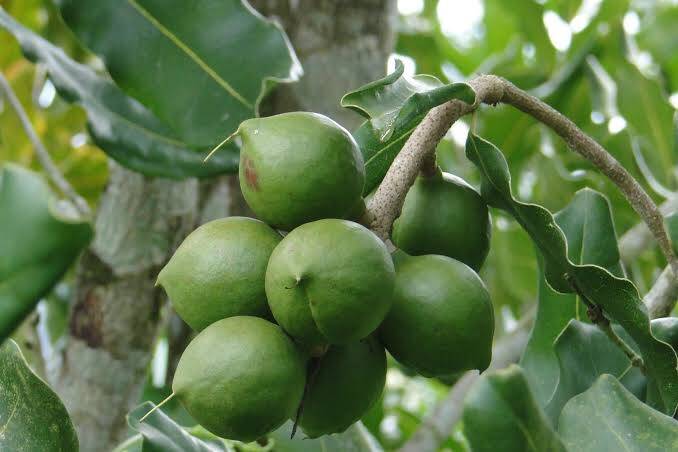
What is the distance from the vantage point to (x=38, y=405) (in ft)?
3.04

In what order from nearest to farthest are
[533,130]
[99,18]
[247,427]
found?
[247,427] → [99,18] → [533,130]

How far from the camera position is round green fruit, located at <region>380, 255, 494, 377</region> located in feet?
2.55

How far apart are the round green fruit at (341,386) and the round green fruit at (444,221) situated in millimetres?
143

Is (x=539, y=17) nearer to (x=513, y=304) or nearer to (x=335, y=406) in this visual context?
(x=513, y=304)

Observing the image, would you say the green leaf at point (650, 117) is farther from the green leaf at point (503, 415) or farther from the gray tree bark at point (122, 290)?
the green leaf at point (503, 415)

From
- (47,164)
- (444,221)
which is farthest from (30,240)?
(47,164)

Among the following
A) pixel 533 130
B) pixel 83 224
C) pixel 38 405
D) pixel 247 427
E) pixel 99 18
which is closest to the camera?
pixel 83 224

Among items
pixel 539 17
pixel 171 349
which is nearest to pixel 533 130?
pixel 539 17

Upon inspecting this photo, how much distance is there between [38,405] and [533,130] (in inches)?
62.0

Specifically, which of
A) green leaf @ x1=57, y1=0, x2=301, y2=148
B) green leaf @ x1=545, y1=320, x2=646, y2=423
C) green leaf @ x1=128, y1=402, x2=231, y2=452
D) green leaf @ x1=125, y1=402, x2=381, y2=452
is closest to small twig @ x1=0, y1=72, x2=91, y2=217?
green leaf @ x1=57, y1=0, x2=301, y2=148

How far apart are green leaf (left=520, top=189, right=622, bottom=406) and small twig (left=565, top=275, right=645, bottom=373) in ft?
0.47

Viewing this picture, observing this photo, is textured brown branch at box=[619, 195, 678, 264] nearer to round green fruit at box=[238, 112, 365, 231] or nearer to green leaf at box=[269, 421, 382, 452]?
green leaf at box=[269, 421, 382, 452]

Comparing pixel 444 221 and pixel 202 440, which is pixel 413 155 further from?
pixel 202 440

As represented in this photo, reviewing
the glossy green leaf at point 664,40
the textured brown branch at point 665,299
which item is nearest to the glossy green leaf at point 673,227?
the textured brown branch at point 665,299
